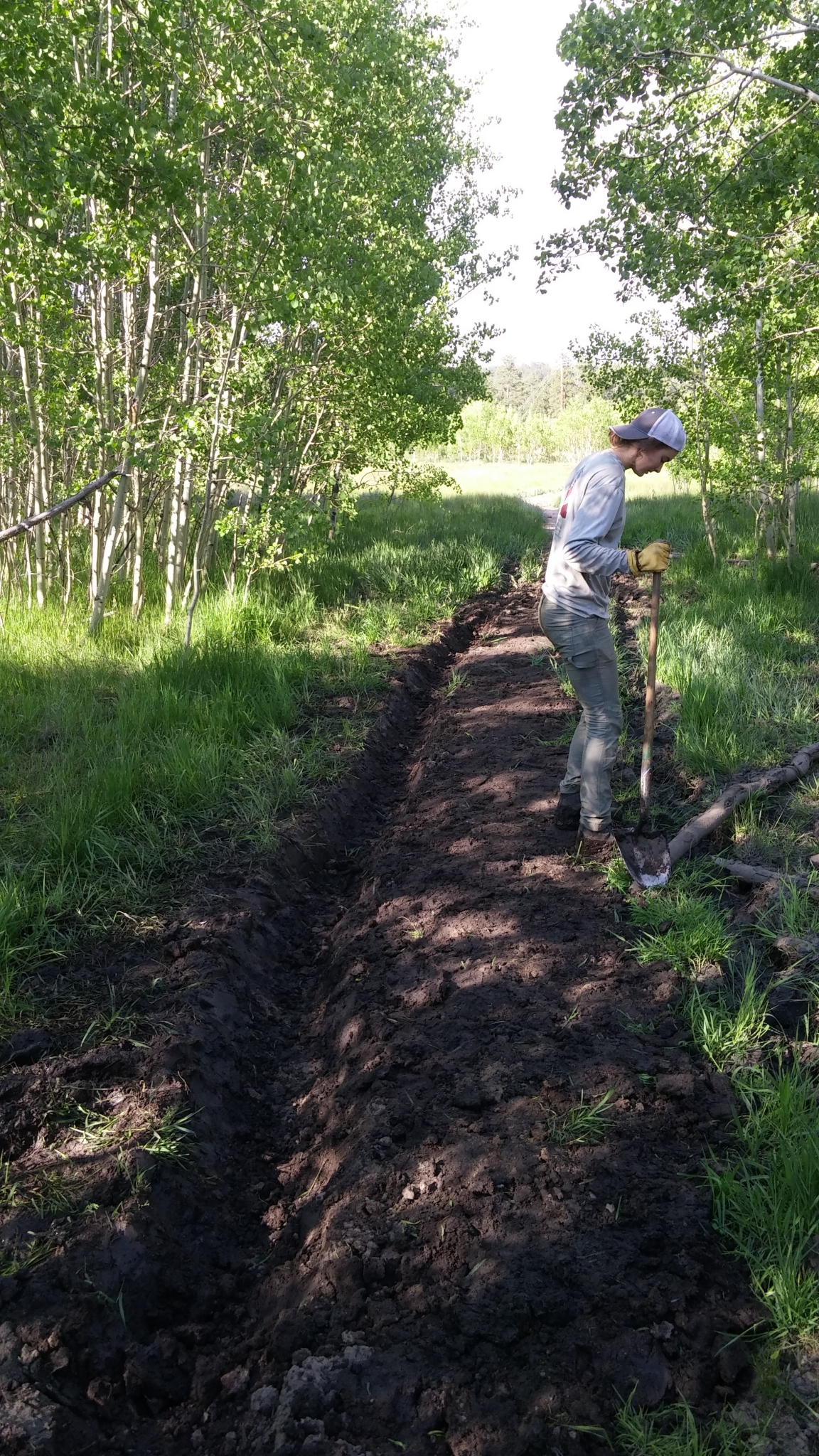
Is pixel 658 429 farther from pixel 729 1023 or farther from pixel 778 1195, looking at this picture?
pixel 778 1195

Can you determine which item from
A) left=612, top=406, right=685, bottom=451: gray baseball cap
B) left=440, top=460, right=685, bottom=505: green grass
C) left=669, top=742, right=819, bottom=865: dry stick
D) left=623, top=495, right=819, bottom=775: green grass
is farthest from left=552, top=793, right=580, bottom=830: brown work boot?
left=440, top=460, right=685, bottom=505: green grass

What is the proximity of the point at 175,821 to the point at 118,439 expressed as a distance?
3.15 meters

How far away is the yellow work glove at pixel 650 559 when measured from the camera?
4.11 metres

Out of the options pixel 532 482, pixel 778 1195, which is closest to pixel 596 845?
pixel 778 1195

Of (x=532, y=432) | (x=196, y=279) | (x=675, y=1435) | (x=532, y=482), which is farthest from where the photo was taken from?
(x=532, y=432)

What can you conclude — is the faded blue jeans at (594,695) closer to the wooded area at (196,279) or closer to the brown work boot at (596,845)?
the brown work boot at (596,845)

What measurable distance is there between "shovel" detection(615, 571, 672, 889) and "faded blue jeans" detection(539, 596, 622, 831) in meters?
0.21

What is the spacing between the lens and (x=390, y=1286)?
2.32 m

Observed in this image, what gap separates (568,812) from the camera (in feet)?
15.4

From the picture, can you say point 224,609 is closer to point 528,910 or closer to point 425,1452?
point 528,910

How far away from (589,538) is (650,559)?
12.2 inches

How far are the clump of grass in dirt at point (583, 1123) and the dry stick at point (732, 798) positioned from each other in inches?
69.3

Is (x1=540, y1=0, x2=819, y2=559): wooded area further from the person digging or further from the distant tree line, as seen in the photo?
the distant tree line

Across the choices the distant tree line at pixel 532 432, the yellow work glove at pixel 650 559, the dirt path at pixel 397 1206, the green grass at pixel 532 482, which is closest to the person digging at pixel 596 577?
the yellow work glove at pixel 650 559
